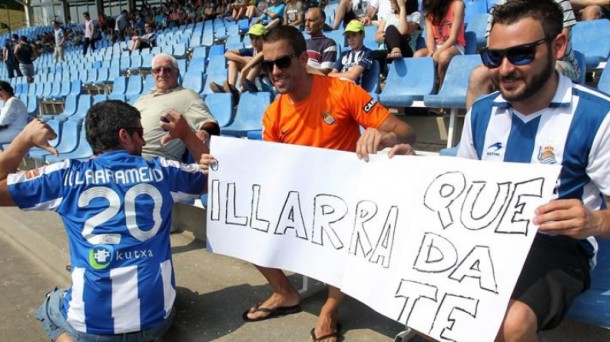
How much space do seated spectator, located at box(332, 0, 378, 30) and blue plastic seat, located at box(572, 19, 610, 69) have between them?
11.6ft

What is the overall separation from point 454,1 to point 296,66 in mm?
2871

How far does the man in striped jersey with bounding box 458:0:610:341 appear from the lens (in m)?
1.46

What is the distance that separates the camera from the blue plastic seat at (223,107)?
512 centimetres

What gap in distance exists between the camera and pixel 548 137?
62.4 inches

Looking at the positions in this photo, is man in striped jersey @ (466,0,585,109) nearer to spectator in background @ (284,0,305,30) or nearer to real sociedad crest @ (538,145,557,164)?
real sociedad crest @ (538,145,557,164)

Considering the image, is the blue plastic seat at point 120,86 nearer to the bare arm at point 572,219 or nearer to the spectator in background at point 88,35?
the bare arm at point 572,219

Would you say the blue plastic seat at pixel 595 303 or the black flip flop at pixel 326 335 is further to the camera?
the black flip flop at pixel 326 335

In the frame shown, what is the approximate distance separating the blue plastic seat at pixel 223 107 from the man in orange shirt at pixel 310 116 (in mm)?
2754

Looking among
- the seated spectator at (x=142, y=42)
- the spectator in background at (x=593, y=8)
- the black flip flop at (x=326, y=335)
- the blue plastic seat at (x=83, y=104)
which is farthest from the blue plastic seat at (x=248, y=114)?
the seated spectator at (x=142, y=42)

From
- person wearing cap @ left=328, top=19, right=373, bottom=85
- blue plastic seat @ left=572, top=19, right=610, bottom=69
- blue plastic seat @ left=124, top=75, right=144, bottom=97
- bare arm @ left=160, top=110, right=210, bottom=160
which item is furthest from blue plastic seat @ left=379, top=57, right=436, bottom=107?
blue plastic seat @ left=124, top=75, right=144, bottom=97

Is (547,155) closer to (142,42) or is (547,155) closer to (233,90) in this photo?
(233,90)

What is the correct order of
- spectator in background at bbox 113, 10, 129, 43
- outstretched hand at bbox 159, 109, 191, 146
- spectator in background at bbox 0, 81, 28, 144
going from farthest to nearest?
spectator in background at bbox 113, 10, 129, 43 < spectator in background at bbox 0, 81, 28, 144 < outstretched hand at bbox 159, 109, 191, 146

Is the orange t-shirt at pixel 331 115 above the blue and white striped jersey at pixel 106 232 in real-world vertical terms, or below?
above

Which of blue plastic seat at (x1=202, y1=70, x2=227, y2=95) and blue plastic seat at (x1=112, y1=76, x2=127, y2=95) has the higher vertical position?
blue plastic seat at (x1=202, y1=70, x2=227, y2=95)
